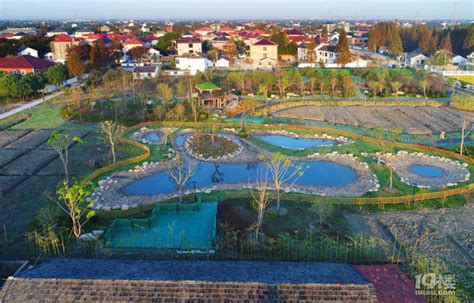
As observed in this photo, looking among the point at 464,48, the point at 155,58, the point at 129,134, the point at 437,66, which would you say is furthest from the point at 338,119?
the point at 464,48

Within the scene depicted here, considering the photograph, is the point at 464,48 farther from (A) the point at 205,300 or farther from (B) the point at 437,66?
(A) the point at 205,300

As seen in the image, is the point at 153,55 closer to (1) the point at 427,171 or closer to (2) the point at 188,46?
(2) the point at 188,46

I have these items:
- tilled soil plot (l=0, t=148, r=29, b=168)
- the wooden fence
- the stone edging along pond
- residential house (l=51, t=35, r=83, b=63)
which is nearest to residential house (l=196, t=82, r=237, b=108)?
the wooden fence

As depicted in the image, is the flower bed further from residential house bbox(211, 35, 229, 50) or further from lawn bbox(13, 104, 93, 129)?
residential house bbox(211, 35, 229, 50)

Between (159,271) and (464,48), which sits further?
(464,48)

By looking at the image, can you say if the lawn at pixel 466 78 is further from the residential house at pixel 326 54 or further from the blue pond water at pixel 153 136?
the blue pond water at pixel 153 136

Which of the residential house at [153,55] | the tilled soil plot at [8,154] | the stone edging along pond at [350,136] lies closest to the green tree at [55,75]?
the stone edging along pond at [350,136]

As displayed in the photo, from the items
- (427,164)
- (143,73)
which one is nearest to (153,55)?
(143,73)
